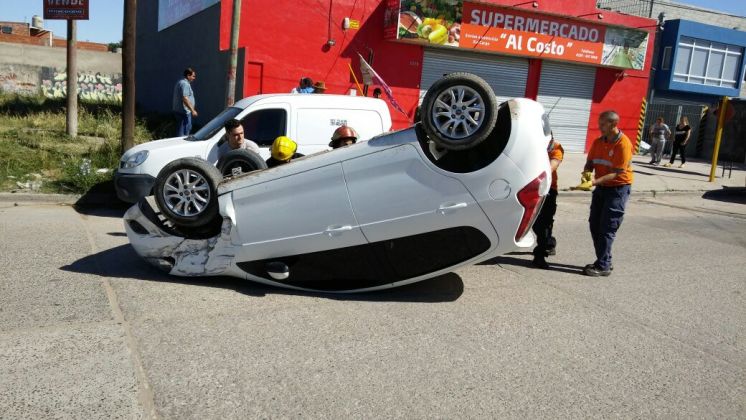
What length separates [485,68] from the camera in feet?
67.3

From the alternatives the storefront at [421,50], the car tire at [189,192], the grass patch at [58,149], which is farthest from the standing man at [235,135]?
the storefront at [421,50]

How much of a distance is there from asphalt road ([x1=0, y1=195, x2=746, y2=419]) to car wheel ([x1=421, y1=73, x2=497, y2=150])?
1.47m

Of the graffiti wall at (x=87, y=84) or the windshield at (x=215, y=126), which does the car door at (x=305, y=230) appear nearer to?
the windshield at (x=215, y=126)

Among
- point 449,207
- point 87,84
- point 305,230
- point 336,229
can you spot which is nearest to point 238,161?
point 305,230

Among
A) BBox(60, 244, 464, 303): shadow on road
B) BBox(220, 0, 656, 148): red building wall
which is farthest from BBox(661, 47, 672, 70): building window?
BBox(60, 244, 464, 303): shadow on road

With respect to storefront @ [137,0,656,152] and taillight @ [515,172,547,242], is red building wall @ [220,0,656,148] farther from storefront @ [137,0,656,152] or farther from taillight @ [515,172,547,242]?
taillight @ [515,172,547,242]

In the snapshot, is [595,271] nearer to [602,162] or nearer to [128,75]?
[602,162]

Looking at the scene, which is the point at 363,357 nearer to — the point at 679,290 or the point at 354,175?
the point at 354,175

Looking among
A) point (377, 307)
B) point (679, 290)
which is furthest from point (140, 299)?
point (679, 290)

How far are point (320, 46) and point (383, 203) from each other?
13473 mm

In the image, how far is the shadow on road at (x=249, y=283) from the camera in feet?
17.1

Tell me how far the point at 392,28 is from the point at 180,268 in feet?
46.5

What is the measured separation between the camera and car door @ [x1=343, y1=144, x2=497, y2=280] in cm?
468

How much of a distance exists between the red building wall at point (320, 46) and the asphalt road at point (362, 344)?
32.0 feet
